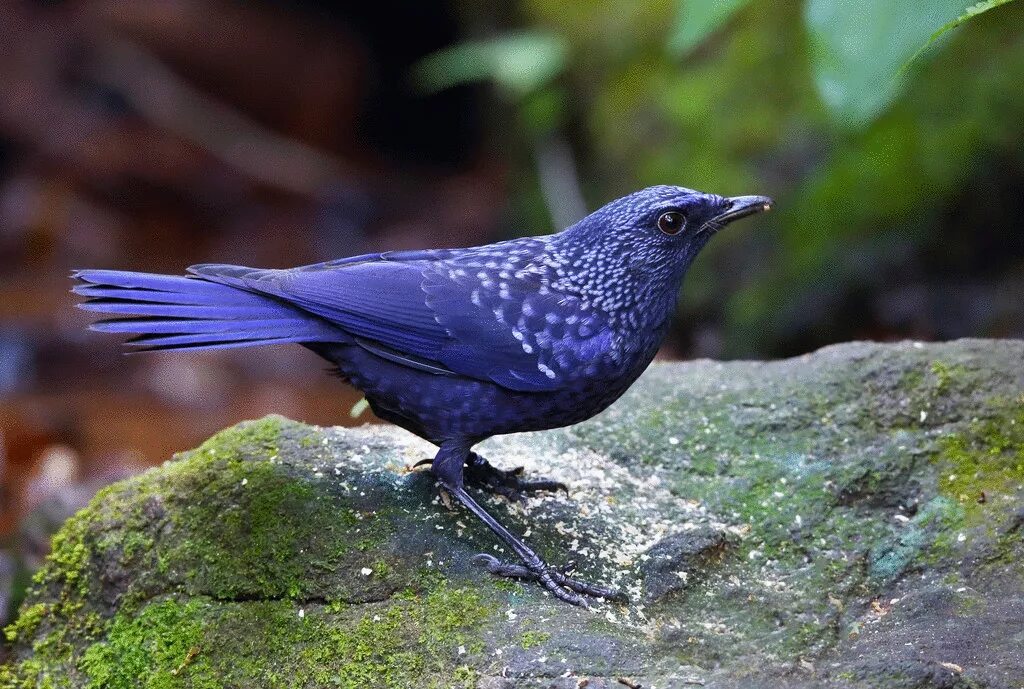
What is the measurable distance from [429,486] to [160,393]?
17.2 feet

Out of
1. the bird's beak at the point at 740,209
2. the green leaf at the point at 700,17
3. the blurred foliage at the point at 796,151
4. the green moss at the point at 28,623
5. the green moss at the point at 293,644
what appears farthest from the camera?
the blurred foliage at the point at 796,151

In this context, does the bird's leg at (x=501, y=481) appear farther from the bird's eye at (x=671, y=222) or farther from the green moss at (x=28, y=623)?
the green moss at (x=28, y=623)

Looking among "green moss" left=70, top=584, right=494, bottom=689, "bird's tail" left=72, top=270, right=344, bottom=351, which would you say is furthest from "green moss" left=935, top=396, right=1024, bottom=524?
"bird's tail" left=72, top=270, right=344, bottom=351

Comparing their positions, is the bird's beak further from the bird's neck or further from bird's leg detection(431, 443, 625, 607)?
bird's leg detection(431, 443, 625, 607)

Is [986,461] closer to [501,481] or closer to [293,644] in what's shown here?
[501,481]

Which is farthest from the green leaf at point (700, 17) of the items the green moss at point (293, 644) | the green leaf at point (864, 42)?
A: the green moss at point (293, 644)

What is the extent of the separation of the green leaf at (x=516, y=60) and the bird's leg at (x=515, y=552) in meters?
4.40

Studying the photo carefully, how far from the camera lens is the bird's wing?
11.9ft

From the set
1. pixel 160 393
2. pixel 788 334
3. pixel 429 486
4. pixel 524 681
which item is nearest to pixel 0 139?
pixel 160 393

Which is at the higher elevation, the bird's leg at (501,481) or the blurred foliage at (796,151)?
the blurred foliage at (796,151)

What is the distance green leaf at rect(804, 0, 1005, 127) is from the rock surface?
1050mm

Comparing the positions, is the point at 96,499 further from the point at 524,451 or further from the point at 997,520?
the point at 997,520

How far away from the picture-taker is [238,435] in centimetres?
392

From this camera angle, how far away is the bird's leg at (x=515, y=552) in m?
3.47
